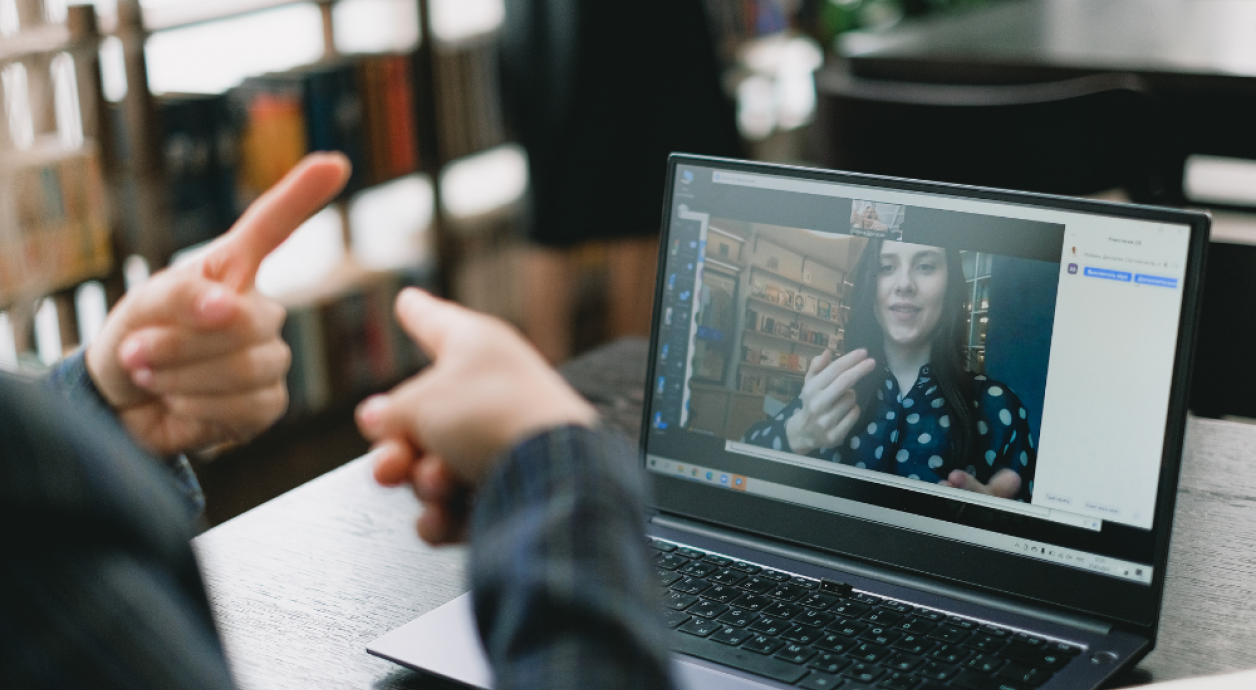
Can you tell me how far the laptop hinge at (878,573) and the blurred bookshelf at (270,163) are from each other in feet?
5.57

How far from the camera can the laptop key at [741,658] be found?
2.59 ft

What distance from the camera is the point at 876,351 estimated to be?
0.91 m

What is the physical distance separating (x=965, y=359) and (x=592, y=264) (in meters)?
2.99

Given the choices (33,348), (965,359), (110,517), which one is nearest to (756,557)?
(965,359)

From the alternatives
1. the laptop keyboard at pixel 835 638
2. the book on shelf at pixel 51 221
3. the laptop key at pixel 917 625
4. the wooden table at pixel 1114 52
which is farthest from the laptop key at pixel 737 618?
the book on shelf at pixel 51 221

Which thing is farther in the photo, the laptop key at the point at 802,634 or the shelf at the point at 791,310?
the shelf at the point at 791,310

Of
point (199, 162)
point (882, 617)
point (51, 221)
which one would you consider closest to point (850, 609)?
point (882, 617)

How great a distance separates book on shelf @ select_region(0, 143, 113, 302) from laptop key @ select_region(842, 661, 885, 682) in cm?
192

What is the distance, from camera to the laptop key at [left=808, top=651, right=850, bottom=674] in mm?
789

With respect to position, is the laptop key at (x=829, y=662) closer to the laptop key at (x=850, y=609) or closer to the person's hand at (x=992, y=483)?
the laptop key at (x=850, y=609)

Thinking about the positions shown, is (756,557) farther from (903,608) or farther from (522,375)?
(522,375)

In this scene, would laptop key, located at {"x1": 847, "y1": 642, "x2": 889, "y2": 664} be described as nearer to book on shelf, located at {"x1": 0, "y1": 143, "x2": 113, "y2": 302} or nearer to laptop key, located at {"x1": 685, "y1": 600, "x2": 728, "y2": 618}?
laptop key, located at {"x1": 685, "y1": 600, "x2": 728, "y2": 618}

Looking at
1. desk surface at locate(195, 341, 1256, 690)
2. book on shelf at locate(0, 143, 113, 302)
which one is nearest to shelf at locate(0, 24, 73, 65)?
book on shelf at locate(0, 143, 113, 302)

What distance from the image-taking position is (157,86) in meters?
2.56
